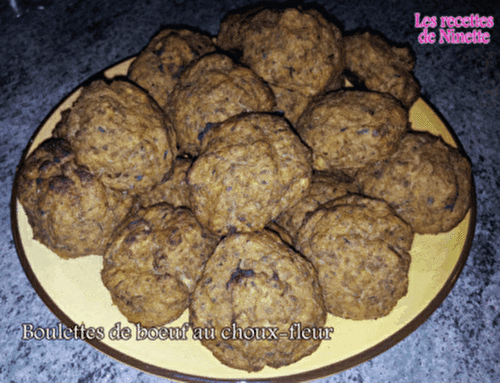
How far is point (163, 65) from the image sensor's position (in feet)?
8.43

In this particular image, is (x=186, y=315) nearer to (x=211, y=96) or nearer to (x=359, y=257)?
(x=359, y=257)

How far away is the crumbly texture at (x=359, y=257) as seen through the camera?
2053mm

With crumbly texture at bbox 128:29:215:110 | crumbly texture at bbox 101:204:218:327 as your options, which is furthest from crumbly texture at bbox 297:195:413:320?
crumbly texture at bbox 128:29:215:110

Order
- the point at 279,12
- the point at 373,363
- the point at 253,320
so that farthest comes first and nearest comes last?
1. the point at 373,363
2. the point at 279,12
3. the point at 253,320

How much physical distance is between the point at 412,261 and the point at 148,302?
1464 millimetres

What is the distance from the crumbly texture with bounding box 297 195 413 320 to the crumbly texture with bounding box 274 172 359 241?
5.1 inches

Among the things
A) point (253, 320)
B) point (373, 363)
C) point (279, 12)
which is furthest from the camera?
point (373, 363)

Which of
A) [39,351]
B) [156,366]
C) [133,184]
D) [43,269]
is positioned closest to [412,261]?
[156,366]

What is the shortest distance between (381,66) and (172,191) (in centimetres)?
159

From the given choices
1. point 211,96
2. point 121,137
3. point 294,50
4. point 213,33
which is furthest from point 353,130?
point 213,33

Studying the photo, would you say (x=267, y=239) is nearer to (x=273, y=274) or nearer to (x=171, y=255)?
(x=273, y=274)

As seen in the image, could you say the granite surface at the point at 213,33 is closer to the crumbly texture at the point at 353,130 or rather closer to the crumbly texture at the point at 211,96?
the crumbly texture at the point at 353,130

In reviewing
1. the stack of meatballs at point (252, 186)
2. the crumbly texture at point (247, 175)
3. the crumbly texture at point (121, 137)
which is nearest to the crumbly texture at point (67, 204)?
the stack of meatballs at point (252, 186)

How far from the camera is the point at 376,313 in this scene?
6.80ft
